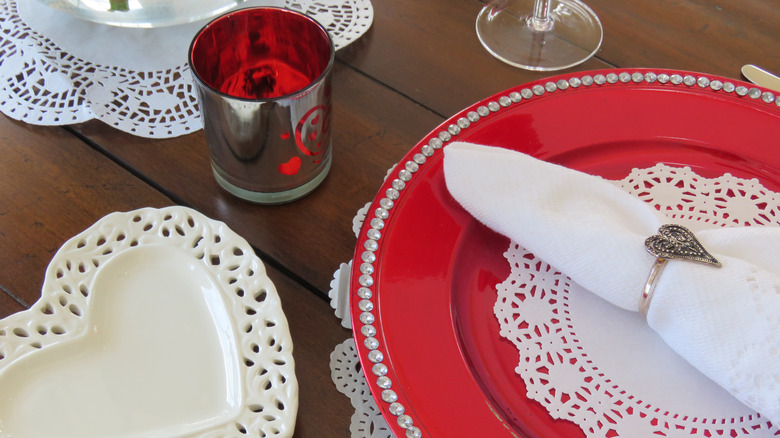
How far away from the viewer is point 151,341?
391 millimetres

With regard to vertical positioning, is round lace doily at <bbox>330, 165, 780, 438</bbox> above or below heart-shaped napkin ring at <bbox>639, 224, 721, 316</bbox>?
below

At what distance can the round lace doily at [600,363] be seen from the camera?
36cm

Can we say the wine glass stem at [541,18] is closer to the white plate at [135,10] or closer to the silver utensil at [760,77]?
the silver utensil at [760,77]

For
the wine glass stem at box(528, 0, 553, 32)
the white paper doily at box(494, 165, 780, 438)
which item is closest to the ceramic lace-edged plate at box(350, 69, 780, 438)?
the white paper doily at box(494, 165, 780, 438)

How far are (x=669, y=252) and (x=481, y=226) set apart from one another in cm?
11

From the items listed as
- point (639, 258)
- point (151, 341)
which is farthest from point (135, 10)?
point (639, 258)

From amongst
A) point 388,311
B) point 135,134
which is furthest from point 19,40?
point 388,311

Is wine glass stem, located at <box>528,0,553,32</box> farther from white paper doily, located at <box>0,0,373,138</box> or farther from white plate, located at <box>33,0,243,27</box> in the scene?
white plate, located at <box>33,0,243,27</box>

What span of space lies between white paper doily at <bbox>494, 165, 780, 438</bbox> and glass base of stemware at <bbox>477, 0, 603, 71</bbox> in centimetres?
20

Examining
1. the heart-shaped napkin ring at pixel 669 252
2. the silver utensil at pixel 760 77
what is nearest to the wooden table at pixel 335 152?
the silver utensil at pixel 760 77

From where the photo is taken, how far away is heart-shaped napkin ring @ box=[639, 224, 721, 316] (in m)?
0.38

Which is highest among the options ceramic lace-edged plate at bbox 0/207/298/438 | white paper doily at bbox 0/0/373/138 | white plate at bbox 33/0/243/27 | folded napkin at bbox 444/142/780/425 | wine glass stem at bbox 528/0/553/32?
white plate at bbox 33/0/243/27

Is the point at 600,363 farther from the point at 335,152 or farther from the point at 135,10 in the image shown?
the point at 135,10

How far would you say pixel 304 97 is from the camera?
0.43 metres
